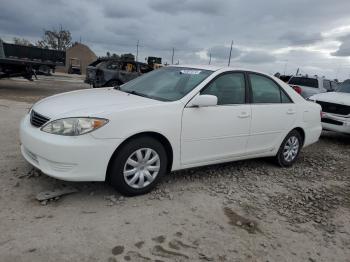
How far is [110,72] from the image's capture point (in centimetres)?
1495

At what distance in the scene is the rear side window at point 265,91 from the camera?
5.11 meters

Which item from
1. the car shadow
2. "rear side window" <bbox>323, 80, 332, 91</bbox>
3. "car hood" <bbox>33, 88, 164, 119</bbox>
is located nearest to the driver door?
"car hood" <bbox>33, 88, 164, 119</bbox>

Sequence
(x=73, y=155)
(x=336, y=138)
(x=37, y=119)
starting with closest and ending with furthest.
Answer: (x=73, y=155) < (x=37, y=119) < (x=336, y=138)

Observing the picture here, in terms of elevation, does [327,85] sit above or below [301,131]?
above

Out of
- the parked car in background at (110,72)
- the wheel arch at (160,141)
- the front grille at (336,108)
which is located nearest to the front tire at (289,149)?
the wheel arch at (160,141)

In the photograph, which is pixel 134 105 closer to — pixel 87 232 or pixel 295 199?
pixel 87 232

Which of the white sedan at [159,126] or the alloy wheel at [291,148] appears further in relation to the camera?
the alloy wheel at [291,148]

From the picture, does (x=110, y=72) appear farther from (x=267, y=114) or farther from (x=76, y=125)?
(x=76, y=125)

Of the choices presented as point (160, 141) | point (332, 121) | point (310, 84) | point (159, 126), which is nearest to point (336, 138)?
point (332, 121)

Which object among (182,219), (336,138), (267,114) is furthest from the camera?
(336,138)

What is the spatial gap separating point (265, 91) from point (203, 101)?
1.55m

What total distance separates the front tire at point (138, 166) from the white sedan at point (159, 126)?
1cm

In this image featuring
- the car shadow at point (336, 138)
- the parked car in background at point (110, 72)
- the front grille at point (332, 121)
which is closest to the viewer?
the front grille at point (332, 121)

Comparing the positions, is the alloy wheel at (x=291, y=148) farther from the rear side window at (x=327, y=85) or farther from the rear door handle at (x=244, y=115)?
the rear side window at (x=327, y=85)
